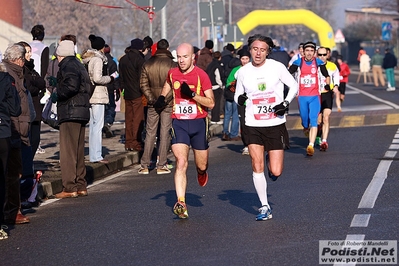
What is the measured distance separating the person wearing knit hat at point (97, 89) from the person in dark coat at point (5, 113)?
521 cm

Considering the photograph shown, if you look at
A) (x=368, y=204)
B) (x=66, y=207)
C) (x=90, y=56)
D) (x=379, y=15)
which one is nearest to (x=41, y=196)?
(x=66, y=207)

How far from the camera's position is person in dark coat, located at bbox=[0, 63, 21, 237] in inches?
376

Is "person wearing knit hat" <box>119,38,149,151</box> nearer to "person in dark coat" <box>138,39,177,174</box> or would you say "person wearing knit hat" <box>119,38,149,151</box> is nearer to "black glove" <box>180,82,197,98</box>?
"person in dark coat" <box>138,39,177,174</box>

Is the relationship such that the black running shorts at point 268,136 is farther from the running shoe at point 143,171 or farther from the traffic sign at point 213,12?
the traffic sign at point 213,12

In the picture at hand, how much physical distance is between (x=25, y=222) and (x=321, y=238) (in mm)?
3274

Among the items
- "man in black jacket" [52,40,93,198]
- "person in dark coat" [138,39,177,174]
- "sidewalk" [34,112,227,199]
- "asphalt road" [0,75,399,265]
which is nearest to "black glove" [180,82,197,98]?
"asphalt road" [0,75,399,265]

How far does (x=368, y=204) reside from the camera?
10.9m

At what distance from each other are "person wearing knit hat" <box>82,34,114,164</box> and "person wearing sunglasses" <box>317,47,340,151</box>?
12.6 feet

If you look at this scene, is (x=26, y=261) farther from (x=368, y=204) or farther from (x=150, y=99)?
(x=150, y=99)

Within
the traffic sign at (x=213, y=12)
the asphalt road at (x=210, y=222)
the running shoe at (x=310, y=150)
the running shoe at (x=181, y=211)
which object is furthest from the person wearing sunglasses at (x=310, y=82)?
the traffic sign at (x=213, y=12)

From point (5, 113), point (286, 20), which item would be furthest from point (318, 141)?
point (286, 20)

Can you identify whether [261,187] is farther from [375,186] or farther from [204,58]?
[204,58]

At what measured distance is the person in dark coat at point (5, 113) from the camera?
955 centimetres

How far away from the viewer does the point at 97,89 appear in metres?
15.2
